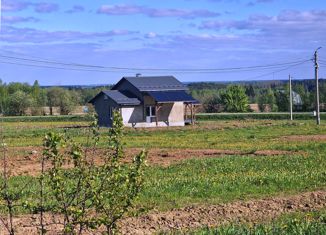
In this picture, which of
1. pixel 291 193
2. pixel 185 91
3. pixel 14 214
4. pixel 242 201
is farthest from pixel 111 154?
pixel 185 91

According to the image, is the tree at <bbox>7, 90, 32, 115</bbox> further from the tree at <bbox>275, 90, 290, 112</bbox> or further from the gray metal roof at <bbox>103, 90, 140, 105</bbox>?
the tree at <bbox>275, 90, 290, 112</bbox>

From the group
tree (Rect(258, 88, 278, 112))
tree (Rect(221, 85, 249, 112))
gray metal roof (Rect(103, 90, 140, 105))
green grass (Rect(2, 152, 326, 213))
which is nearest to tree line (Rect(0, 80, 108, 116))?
tree (Rect(221, 85, 249, 112))

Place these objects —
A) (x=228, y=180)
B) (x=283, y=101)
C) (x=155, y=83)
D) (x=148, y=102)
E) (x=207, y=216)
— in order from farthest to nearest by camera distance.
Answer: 1. (x=283, y=101)
2. (x=155, y=83)
3. (x=148, y=102)
4. (x=228, y=180)
5. (x=207, y=216)

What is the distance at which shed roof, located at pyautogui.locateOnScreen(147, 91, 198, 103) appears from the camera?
185ft

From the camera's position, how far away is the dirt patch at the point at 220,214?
11.1 metres

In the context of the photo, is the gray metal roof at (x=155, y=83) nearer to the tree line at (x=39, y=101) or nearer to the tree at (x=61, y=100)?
the tree line at (x=39, y=101)

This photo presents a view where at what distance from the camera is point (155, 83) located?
59.7 metres

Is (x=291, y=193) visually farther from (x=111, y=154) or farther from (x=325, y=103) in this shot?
(x=325, y=103)

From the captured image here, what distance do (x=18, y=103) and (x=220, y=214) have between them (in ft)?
278

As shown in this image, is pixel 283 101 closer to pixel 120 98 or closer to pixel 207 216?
pixel 120 98

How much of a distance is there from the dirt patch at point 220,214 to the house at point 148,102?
140ft

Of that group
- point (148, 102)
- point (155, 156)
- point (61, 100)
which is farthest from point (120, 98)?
point (61, 100)

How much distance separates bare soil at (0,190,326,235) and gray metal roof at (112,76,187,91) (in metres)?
44.7

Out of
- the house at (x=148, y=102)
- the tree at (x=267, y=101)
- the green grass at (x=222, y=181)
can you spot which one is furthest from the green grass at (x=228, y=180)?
the tree at (x=267, y=101)
